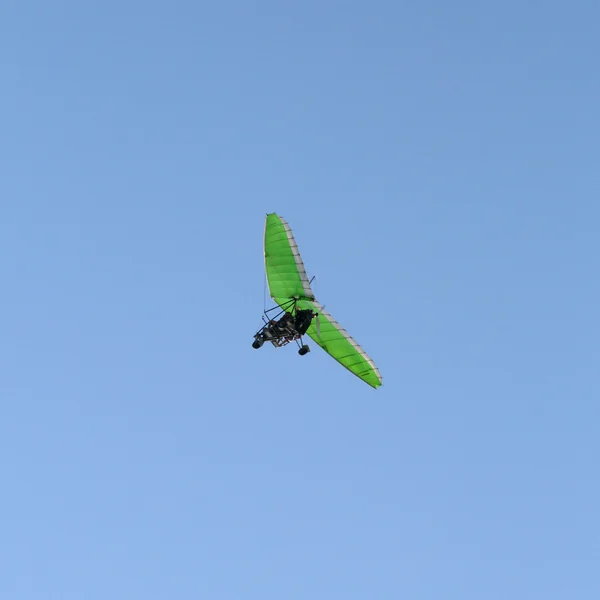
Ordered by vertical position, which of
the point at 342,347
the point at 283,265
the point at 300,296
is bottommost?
the point at 342,347

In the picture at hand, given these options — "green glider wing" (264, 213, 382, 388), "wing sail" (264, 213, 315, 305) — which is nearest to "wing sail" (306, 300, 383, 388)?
"green glider wing" (264, 213, 382, 388)

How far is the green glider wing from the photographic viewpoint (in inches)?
2179

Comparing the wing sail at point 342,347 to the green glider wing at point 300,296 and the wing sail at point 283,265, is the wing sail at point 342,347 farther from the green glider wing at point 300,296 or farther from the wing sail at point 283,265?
the wing sail at point 283,265

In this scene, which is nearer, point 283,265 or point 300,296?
point 300,296

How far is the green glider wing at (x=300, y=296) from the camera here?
5534cm

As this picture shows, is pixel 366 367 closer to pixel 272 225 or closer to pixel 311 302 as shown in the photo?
pixel 311 302

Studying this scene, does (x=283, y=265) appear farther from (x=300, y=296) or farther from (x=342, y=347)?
(x=342, y=347)

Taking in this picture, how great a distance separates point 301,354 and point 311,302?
4.10 m

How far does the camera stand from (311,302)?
55.7 metres

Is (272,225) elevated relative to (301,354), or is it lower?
elevated

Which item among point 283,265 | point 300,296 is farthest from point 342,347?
point 283,265

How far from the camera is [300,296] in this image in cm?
5566

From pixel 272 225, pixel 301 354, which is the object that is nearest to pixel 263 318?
pixel 301 354

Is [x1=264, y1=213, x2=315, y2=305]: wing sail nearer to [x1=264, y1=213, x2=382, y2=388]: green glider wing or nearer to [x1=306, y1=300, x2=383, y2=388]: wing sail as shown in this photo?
[x1=264, y1=213, x2=382, y2=388]: green glider wing
